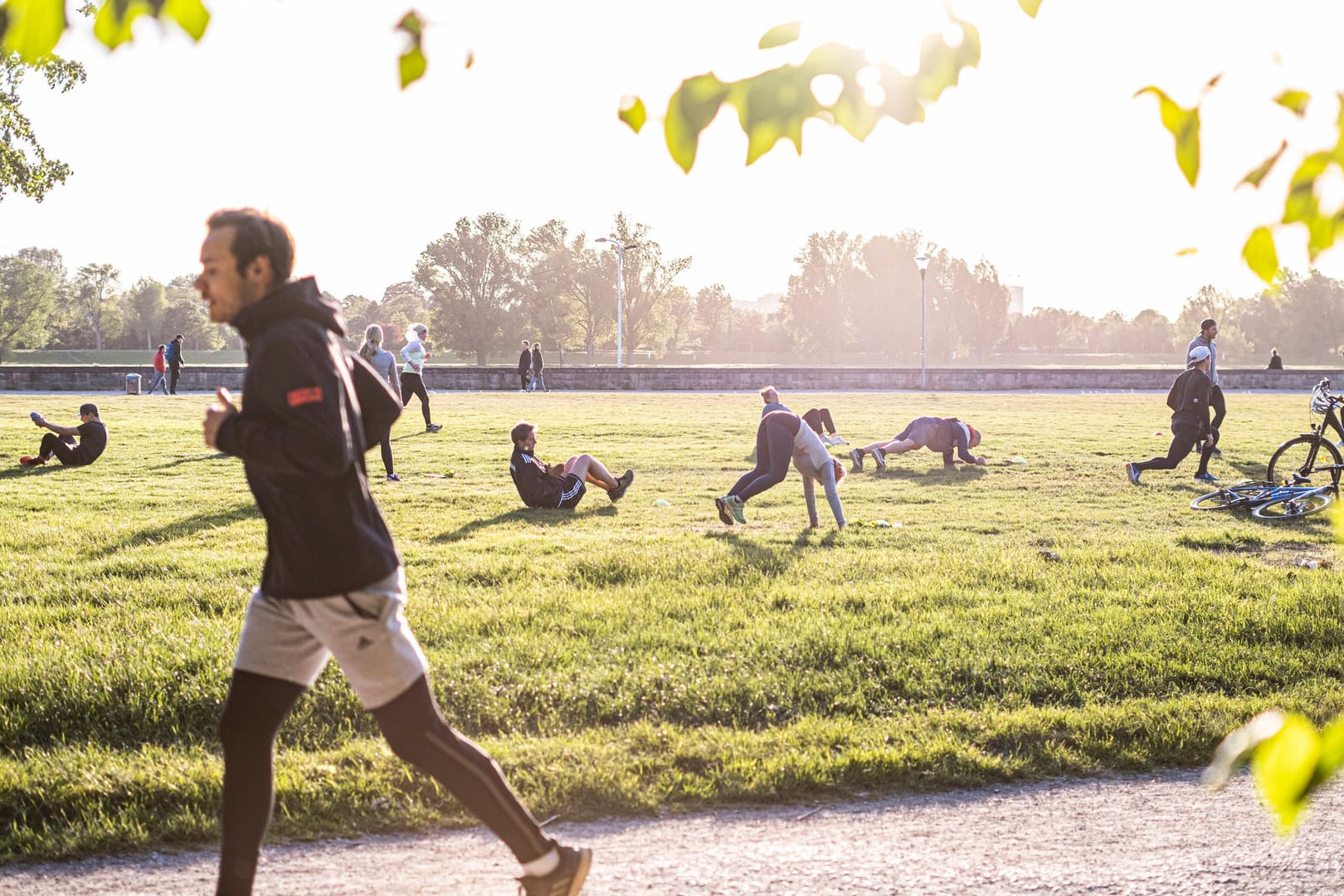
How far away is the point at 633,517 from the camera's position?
10.8 metres

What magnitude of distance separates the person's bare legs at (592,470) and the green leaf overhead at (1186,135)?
→ 10.2 metres

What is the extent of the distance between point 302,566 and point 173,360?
1295 inches

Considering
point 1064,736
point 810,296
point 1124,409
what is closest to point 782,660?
point 1064,736

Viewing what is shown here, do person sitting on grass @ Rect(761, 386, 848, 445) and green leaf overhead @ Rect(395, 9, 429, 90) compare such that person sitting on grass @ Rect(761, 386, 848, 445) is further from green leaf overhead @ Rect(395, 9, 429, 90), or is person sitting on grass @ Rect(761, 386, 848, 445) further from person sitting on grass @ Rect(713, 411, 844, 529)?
green leaf overhead @ Rect(395, 9, 429, 90)

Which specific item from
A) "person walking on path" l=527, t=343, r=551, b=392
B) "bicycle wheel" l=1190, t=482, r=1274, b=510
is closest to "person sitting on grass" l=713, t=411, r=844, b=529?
"bicycle wheel" l=1190, t=482, r=1274, b=510

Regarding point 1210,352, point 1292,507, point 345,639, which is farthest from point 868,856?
point 1210,352

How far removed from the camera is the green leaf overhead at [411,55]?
2.19m

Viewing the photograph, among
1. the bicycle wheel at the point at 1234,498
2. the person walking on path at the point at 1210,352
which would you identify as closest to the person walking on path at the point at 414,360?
the person walking on path at the point at 1210,352

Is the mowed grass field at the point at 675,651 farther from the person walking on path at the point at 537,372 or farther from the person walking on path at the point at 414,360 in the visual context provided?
the person walking on path at the point at 537,372

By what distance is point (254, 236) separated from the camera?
9.17 feet

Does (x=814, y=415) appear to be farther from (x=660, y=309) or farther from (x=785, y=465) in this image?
(x=660, y=309)

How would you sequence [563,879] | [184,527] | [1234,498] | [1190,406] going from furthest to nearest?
[1190,406], [1234,498], [184,527], [563,879]

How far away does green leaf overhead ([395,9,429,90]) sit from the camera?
2.19 metres

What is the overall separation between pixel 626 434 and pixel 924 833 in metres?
16.0
